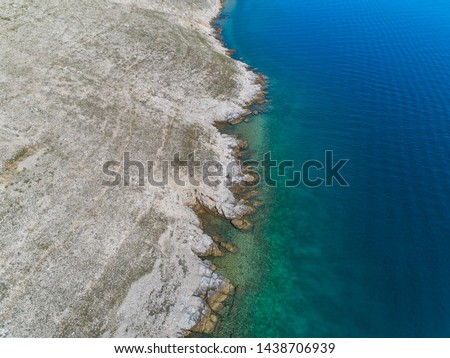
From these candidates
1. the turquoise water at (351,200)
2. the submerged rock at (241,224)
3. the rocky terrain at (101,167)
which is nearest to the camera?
the rocky terrain at (101,167)

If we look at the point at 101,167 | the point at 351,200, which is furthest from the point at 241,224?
the point at 101,167

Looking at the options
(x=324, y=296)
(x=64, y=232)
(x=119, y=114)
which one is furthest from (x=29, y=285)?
(x=324, y=296)

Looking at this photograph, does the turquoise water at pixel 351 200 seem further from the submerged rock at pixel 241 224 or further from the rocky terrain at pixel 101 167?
the rocky terrain at pixel 101 167

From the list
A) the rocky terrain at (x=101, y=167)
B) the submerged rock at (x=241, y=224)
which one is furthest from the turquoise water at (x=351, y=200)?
the rocky terrain at (x=101, y=167)

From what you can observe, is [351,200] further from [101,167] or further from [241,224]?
[101,167]

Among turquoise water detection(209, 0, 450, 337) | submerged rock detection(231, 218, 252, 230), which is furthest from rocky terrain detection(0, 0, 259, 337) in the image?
turquoise water detection(209, 0, 450, 337)

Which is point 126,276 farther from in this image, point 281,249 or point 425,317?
point 425,317
